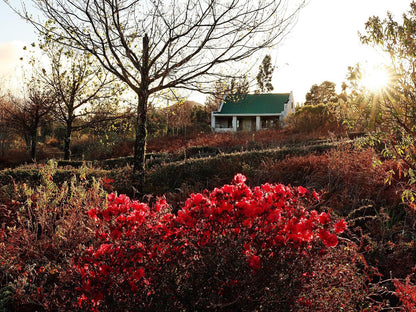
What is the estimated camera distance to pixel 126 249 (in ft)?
7.82

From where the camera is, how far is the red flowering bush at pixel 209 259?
2172mm

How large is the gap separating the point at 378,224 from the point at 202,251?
11.4 feet

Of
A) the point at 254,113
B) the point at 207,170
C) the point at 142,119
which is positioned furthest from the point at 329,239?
the point at 254,113

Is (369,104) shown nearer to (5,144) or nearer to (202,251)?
(202,251)

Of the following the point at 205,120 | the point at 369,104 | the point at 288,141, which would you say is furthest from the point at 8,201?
the point at 205,120

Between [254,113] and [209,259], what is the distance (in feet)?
96.4

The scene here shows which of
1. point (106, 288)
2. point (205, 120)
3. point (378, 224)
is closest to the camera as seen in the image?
point (106, 288)

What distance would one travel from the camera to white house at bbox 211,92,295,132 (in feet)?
101

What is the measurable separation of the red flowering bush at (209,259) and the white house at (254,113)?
2736cm

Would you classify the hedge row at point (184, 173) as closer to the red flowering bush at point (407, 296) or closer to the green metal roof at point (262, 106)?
the red flowering bush at point (407, 296)

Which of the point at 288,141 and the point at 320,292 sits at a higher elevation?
the point at 288,141

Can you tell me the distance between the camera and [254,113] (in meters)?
30.9

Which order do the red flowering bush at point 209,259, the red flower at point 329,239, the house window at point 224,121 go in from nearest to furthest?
1. the red flowering bush at point 209,259
2. the red flower at point 329,239
3. the house window at point 224,121

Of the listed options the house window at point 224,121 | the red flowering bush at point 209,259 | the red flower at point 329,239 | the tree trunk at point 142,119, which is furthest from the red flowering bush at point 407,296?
the house window at point 224,121
